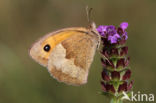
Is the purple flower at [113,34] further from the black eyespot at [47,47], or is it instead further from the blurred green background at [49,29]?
the blurred green background at [49,29]

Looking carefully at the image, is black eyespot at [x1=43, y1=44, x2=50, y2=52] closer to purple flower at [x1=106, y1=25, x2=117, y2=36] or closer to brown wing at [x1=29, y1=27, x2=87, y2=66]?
brown wing at [x1=29, y1=27, x2=87, y2=66]

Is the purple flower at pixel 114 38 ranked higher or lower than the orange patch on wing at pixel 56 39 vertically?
lower

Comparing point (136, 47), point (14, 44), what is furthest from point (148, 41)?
point (14, 44)

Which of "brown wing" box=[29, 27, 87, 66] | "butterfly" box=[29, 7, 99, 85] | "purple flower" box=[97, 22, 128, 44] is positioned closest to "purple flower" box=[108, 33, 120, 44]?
"purple flower" box=[97, 22, 128, 44]

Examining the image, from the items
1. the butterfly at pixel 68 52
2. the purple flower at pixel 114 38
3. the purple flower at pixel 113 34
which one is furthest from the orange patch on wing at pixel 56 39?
the purple flower at pixel 114 38

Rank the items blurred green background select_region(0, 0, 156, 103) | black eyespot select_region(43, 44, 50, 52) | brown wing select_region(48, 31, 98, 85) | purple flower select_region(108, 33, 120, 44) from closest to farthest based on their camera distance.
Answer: purple flower select_region(108, 33, 120, 44)
brown wing select_region(48, 31, 98, 85)
black eyespot select_region(43, 44, 50, 52)
blurred green background select_region(0, 0, 156, 103)
